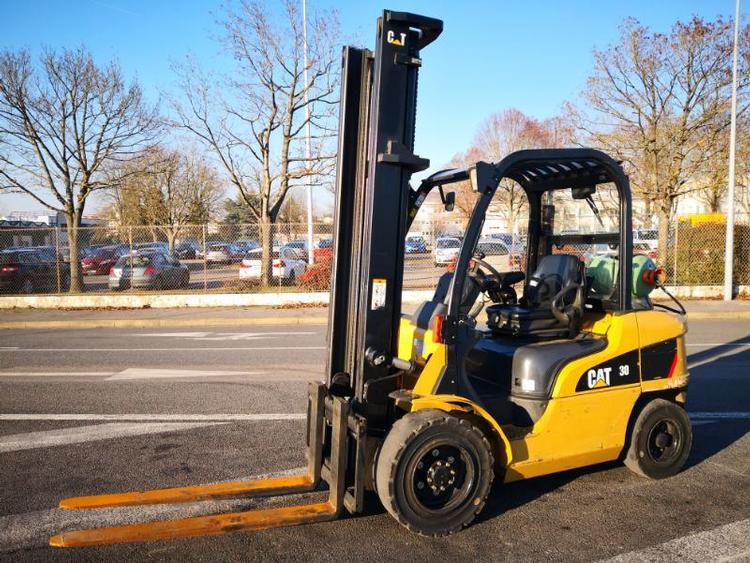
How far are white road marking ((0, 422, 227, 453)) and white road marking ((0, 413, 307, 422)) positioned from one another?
0.15m

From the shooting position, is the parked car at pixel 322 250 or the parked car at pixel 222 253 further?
the parked car at pixel 322 250

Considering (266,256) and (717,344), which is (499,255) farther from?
(266,256)

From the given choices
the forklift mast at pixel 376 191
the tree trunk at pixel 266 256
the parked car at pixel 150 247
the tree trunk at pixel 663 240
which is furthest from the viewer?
the parked car at pixel 150 247

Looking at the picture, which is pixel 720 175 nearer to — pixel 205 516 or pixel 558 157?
pixel 558 157

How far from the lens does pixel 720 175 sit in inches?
907

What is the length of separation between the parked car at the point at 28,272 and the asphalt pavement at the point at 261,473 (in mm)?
11574

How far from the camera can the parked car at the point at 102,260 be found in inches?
828

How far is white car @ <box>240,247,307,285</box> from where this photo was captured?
64.6 ft

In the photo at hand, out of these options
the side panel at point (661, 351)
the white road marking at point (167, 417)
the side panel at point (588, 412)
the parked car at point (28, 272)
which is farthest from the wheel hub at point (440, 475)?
the parked car at point (28, 272)

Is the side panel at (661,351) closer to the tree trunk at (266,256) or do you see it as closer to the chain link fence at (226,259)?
the chain link fence at (226,259)

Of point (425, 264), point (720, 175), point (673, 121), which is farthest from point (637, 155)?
point (425, 264)

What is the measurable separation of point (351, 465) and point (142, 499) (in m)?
1.45

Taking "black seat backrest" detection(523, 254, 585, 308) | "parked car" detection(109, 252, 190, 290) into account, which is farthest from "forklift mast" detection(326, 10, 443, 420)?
"parked car" detection(109, 252, 190, 290)

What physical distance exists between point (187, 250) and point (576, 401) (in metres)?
18.0
